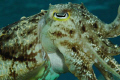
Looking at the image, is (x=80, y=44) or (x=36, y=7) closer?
(x=80, y=44)

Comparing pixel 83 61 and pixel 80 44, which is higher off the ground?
pixel 80 44

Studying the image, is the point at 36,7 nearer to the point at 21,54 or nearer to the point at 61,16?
the point at 21,54

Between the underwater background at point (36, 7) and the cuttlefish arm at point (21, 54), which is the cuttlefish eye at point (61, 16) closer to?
the cuttlefish arm at point (21, 54)

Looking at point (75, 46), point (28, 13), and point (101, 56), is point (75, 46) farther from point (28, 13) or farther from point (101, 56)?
point (28, 13)

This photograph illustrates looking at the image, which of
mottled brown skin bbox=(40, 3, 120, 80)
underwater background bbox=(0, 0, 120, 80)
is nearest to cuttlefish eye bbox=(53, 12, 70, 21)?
mottled brown skin bbox=(40, 3, 120, 80)

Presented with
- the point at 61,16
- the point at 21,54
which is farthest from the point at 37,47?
the point at 61,16

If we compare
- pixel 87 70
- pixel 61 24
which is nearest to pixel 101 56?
pixel 87 70

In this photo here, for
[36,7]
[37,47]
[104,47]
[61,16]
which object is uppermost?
[36,7]

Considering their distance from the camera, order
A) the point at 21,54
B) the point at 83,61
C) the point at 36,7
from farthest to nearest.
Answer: the point at 36,7, the point at 21,54, the point at 83,61
